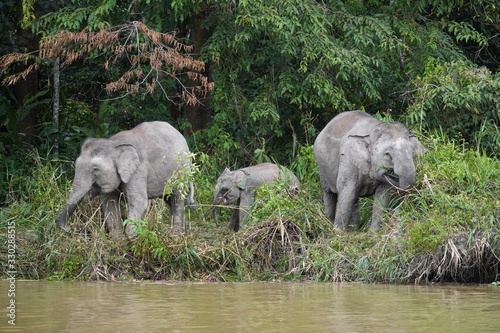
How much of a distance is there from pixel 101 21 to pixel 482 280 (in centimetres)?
717

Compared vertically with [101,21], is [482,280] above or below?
below

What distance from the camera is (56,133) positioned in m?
18.6

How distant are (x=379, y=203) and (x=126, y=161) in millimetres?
3180

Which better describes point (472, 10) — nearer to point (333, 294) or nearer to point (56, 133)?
point (56, 133)

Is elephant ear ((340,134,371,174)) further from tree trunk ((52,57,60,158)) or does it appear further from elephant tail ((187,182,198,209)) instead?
tree trunk ((52,57,60,158))

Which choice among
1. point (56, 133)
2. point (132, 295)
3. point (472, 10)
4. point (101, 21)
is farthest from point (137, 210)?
point (472, 10)

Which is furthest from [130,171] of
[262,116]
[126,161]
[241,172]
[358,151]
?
[262,116]

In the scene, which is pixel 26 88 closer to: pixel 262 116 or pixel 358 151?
pixel 262 116

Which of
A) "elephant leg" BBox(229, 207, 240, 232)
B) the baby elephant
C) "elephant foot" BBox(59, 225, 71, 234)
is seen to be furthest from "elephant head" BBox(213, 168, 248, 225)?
"elephant foot" BBox(59, 225, 71, 234)

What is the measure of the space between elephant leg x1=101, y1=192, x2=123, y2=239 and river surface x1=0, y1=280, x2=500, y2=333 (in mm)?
1472

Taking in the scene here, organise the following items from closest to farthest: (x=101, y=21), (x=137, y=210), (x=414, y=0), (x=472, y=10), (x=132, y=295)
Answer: (x=132, y=295) < (x=137, y=210) < (x=101, y=21) < (x=414, y=0) < (x=472, y=10)

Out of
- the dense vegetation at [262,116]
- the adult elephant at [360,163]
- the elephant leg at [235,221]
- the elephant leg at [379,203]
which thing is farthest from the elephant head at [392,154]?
the elephant leg at [235,221]

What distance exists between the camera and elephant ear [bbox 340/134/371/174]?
14.4 m

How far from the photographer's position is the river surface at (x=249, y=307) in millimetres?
8891
